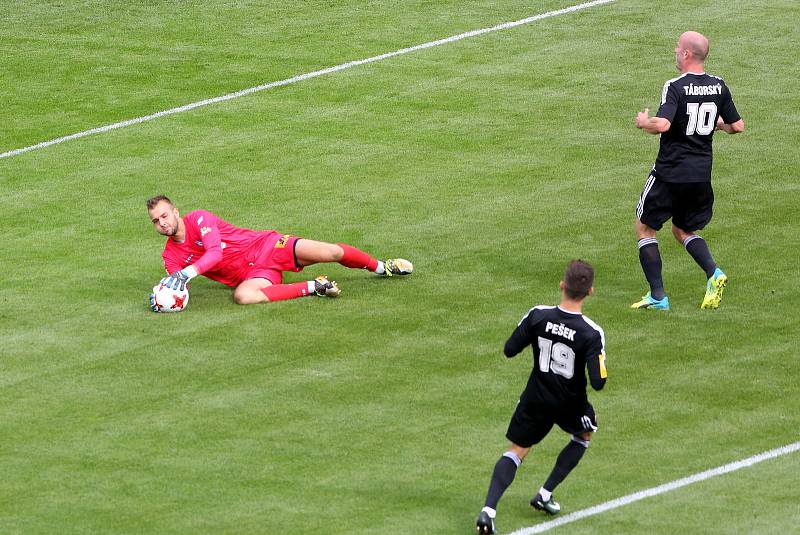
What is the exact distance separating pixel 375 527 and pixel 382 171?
416 inches

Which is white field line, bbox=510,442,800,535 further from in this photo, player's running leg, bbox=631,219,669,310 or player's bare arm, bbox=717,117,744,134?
player's bare arm, bbox=717,117,744,134

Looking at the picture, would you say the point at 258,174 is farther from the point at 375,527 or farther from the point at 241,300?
the point at 375,527

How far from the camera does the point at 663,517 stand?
405 inches

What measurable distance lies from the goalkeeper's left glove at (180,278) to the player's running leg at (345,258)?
4.17 feet

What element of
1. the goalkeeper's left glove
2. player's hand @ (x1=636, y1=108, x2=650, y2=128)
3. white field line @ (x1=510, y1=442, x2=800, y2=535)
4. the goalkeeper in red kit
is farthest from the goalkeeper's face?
white field line @ (x1=510, y1=442, x2=800, y2=535)

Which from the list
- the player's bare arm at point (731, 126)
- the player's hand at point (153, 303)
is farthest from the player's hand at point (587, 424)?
the player's hand at point (153, 303)

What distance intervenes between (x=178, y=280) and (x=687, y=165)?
5008 mm

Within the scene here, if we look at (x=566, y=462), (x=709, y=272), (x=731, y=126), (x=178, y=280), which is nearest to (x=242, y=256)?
(x=178, y=280)

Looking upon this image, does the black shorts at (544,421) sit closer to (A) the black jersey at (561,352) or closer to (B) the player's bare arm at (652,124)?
(A) the black jersey at (561,352)

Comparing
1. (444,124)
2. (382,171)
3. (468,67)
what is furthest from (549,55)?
(382,171)

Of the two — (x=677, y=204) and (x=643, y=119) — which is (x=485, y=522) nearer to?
(x=643, y=119)

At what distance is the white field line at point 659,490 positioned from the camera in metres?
10.3

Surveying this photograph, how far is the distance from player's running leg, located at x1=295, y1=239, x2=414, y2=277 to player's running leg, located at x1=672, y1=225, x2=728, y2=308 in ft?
9.89

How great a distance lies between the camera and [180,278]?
15.0 meters
